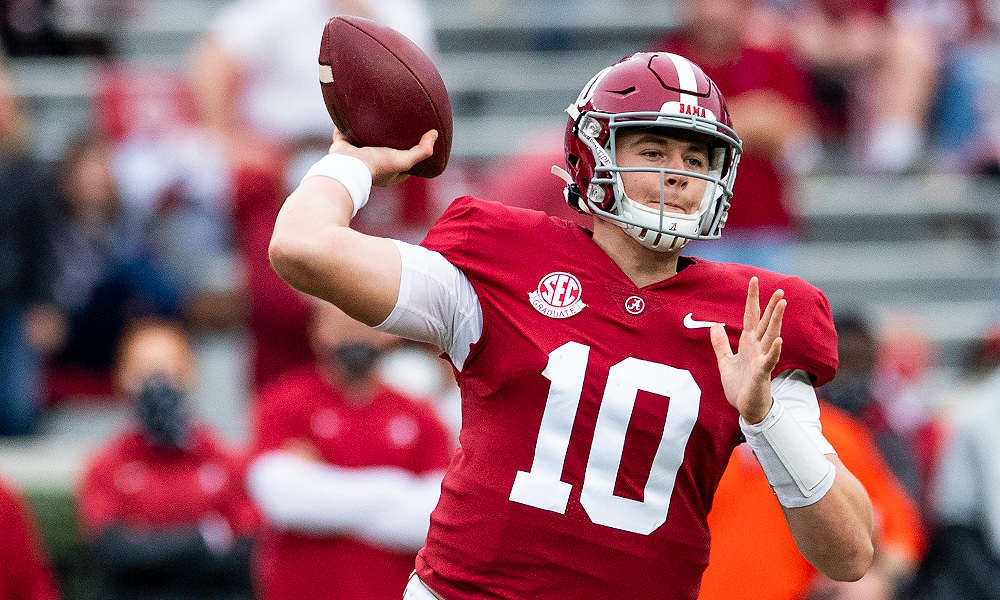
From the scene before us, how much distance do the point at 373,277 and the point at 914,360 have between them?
5331 mm

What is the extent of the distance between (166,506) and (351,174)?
3.06 meters

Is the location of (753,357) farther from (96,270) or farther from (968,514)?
(96,270)

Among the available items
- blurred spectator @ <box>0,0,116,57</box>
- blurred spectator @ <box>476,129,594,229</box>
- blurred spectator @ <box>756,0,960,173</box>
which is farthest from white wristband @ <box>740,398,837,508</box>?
blurred spectator @ <box>0,0,116,57</box>

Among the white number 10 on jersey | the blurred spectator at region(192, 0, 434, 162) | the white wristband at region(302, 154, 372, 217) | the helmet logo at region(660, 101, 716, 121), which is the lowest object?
the blurred spectator at region(192, 0, 434, 162)

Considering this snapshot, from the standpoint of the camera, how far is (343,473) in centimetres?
500

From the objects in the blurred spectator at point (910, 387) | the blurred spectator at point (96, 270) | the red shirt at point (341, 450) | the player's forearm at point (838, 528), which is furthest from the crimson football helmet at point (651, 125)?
the blurred spectator at point (96, 270)

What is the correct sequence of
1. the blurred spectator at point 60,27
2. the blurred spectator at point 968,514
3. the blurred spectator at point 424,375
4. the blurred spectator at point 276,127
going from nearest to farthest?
1. the blurred spectator at point 968,514
2. the blurred spectator at point 276,127
3. the blurred spectator at point 424,375
4. the blurred spectator at point 60,27

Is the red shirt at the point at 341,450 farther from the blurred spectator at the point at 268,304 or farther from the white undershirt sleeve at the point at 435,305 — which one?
the white undershirt sleeve at the point at 435,305

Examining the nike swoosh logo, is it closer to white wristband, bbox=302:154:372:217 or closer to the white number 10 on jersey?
the white number 10 on jersey

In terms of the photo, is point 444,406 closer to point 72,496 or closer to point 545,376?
point 72,496

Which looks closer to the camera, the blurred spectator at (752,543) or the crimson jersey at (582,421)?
the crimson jersey at (582,421)

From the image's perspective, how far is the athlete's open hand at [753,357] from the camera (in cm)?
243

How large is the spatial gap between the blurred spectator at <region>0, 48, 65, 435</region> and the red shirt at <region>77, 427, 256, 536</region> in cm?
97

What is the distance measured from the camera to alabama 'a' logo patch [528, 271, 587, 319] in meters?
2.61
